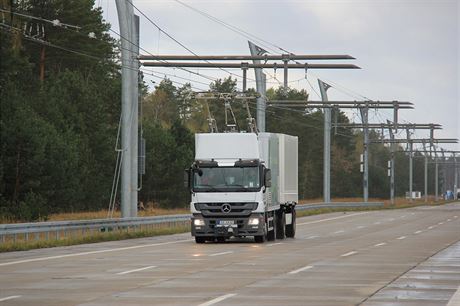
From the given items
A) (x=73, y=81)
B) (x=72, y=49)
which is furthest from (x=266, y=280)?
(x=72, y=49)

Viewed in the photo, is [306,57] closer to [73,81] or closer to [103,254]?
[103,254]

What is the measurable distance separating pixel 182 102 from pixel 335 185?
26.1 meters

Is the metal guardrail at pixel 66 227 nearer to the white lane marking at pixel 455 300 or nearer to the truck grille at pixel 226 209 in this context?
the truck grille at pixel 226 209

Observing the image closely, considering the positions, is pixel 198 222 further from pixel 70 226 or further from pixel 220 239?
pixel 70 226

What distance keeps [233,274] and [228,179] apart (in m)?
14.4

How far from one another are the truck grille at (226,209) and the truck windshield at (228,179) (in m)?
0.51

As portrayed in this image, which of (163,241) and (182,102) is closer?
(163,241)

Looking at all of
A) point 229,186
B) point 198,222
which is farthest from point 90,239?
point 229,186

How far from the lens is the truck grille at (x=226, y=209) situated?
36.7 meters

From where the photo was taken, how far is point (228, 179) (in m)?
36.9

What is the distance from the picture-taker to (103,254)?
30.1 meters

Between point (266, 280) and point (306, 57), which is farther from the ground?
point (306, 57)

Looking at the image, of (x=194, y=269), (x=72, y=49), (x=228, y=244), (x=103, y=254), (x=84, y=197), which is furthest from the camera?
(x=72, y=49)

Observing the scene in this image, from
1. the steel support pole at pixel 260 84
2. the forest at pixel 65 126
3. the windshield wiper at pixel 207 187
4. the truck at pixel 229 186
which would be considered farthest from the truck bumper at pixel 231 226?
the steel support pole at pixel 260 84
